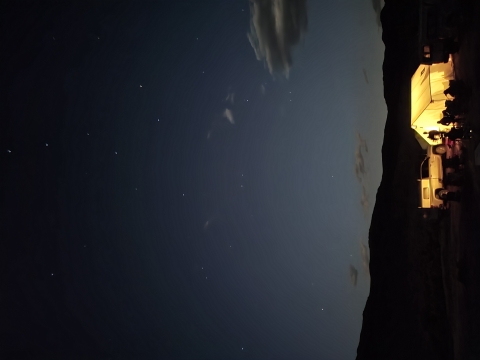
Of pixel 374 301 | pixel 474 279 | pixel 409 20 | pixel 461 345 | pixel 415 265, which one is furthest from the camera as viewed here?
pixel 374 301

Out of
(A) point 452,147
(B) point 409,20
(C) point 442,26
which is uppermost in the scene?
(B) point 409,20

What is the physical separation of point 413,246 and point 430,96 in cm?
809

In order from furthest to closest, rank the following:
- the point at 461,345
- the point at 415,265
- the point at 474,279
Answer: the point at 415,265
the point at 461,345
the point at 474,279

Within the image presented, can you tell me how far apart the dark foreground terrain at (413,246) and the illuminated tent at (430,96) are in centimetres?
67

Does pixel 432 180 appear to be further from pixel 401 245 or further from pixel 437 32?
pixel 437 32

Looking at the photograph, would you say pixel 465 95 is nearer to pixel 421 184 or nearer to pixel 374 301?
pixel 421 184

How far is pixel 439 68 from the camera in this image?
44.1 feet

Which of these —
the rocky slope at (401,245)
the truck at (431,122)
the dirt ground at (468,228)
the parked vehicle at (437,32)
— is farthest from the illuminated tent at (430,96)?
the rocky slope at (401,245)

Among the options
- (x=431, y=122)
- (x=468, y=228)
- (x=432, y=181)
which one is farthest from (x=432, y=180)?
(x=468, y=228)

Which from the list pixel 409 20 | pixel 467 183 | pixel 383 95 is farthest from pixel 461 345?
pixel 409 20

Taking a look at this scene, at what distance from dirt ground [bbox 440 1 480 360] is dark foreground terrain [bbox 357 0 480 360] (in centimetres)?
3

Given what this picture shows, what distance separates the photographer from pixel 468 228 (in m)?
12.1

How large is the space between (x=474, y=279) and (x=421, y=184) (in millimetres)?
4972

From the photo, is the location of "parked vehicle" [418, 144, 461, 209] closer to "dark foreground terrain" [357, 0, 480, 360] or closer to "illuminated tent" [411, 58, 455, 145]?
"dark foreground terrain" [357, 0, 480, 360]
